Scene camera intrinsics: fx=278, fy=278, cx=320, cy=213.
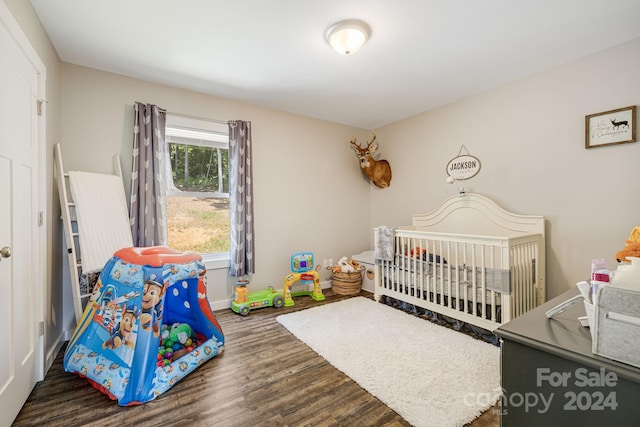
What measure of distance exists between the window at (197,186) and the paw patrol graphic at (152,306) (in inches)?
56.8

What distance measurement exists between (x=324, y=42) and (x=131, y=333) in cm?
240

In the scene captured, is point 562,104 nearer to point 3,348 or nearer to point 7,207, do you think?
point 7,207

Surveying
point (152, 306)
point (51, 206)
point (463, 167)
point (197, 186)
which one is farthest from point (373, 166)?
point (51, 206)

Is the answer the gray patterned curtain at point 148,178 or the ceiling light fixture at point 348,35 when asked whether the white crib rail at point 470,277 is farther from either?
the gray patterned curtain at point 148,178

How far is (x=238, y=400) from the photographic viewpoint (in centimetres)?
166

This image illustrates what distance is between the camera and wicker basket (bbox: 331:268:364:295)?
366 cm

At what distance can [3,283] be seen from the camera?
1.38m

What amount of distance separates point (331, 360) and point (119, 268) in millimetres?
1595

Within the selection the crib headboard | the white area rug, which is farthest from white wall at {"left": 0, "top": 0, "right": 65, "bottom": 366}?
the crib headboard

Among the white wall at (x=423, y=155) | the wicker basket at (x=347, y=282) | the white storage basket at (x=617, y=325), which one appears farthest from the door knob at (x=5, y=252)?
the wicker basket at (x=347, y=282)

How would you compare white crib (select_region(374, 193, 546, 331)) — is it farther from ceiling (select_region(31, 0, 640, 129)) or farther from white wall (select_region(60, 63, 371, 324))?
ceiling (select_region(31, 0, 640, 129))

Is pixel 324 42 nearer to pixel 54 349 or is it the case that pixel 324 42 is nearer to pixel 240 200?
pixel 240 200

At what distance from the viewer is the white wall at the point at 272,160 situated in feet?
8.25

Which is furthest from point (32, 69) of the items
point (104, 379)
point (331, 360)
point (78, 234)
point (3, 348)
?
point (331, 360)
